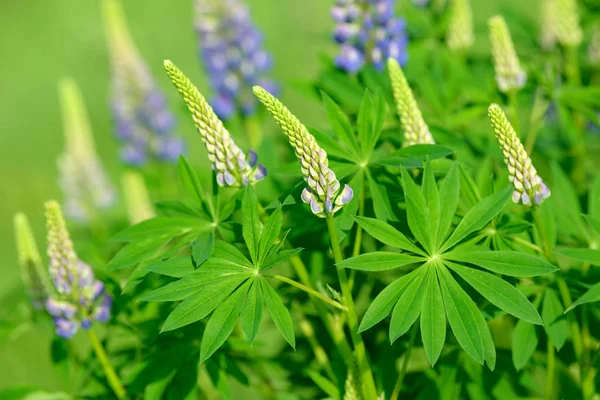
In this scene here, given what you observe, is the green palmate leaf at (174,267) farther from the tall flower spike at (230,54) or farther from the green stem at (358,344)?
the tall flower spike at (230,54)

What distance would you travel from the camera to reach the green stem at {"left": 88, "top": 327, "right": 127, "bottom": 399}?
1.32 m

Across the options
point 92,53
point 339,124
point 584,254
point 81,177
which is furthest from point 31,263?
point 92,53

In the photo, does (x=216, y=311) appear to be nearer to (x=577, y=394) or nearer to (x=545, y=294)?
(x=545, y=294)

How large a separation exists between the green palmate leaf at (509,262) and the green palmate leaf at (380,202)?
123mm

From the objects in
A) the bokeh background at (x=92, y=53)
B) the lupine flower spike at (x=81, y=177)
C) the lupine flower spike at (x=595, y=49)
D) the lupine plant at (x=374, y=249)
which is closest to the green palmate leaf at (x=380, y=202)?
the lupine plant at (x=374, y=249)

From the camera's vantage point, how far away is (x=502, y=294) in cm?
106

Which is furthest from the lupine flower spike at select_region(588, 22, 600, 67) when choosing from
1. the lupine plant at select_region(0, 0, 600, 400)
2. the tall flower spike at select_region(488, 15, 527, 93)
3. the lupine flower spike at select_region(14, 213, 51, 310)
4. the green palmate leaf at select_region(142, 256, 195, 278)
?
the lupine flower spike at select_region(14, 213, 51, 310)

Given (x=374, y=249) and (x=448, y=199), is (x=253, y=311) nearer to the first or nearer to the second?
(x=448, y=199)

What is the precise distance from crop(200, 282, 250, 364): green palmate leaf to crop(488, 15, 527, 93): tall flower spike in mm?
734

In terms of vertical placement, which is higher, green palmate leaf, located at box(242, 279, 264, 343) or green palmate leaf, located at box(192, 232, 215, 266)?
green palmate leaf, located at box(192, 232, 215, 266)

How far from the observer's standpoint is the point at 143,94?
245cm

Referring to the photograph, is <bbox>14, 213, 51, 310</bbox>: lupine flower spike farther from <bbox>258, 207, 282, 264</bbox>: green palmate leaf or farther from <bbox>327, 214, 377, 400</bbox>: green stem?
<bbox>327, 214, 377, 400</bbox>: green stem

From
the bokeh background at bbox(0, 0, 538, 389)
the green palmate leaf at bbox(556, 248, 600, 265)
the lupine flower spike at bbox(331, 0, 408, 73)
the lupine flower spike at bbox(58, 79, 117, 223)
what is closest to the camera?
the green palmate leaf at bbox(556, 248, 600, 265)

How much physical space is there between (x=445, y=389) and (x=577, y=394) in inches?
13.3
